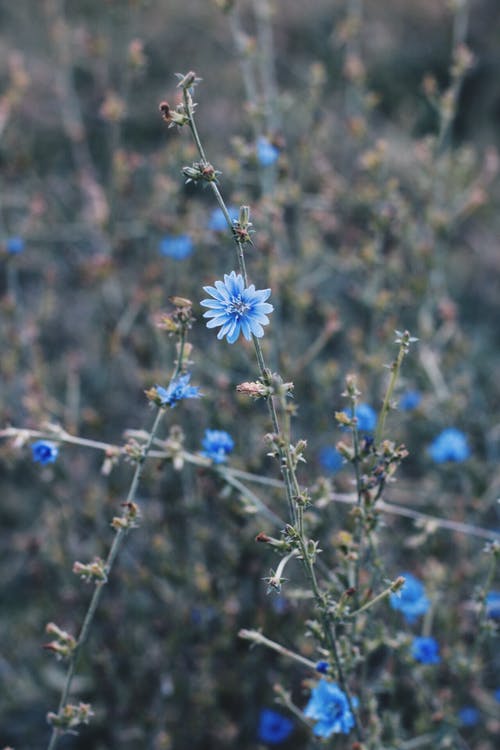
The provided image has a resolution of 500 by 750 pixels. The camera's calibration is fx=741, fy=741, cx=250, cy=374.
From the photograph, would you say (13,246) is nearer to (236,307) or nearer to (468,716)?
(236,307)

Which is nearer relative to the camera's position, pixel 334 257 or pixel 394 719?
pixel 394 719

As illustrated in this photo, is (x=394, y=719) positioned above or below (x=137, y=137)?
below

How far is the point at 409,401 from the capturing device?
10.4 ft

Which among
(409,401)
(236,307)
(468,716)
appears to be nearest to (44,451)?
(236,307)

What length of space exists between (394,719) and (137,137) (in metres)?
3.45

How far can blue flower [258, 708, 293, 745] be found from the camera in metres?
2.59

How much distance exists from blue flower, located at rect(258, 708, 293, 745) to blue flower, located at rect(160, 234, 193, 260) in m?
1.84

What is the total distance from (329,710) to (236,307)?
44.4 inches

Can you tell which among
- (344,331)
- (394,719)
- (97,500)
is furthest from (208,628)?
(344,331)

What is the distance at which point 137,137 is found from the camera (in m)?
4.39

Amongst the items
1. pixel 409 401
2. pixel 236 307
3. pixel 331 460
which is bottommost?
pixel 236 307

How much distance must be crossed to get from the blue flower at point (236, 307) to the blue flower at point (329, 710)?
1.02 metres

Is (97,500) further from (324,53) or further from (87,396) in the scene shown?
(324,53)

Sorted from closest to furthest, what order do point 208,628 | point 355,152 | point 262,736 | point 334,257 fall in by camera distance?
point 262,736
point 208,628
point 334,257
point 355,152
